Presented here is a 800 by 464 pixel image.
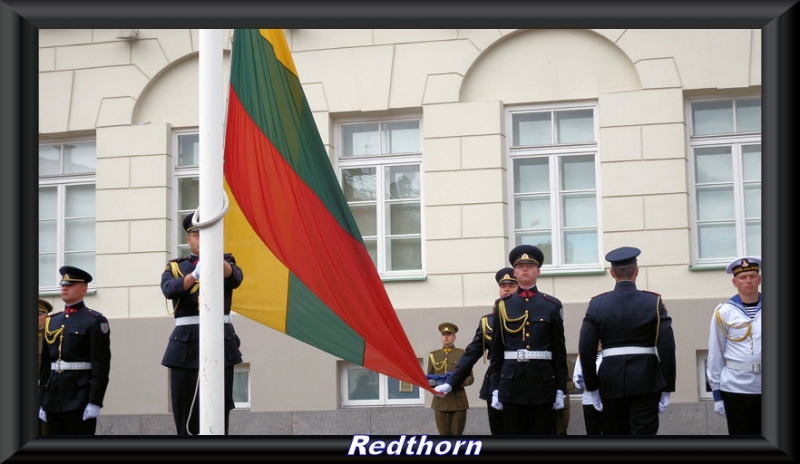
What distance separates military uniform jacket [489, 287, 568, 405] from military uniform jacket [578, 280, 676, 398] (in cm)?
31

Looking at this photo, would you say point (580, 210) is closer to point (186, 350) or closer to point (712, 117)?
A: point (712, 117)

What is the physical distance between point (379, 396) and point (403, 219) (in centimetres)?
193

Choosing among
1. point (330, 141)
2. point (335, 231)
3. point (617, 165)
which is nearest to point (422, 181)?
point (330, 141)

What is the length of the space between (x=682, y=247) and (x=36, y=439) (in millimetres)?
Result: 9208

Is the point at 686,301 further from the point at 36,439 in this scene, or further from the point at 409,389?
the point at 36,439

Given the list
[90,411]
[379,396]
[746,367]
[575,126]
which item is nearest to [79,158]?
[379,396]

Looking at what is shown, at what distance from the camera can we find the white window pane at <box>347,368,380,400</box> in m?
12.4

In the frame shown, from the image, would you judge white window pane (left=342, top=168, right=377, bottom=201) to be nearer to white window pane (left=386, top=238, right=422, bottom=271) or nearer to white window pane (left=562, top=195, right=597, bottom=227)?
white window pane (left=386, top=238, right=422, bottom=271)

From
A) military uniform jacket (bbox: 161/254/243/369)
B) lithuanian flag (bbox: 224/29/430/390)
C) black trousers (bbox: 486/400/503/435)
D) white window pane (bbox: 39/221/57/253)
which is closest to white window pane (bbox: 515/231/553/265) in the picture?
black trousers (bbox: 486/400/503/435)

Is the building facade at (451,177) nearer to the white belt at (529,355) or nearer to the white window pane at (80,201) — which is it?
the white window pane at (80,201)

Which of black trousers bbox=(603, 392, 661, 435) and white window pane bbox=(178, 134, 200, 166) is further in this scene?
white window pane bbox=(178, 134, 200, 166)

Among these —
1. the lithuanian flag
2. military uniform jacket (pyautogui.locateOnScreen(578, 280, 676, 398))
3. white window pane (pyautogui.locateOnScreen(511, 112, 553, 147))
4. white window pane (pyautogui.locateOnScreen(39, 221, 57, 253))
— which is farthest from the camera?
white window pane (pyautogui.locateOnScreen(39, 221, 57, 253))

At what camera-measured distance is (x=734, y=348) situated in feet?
24.4

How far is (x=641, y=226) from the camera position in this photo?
12.0 meters
